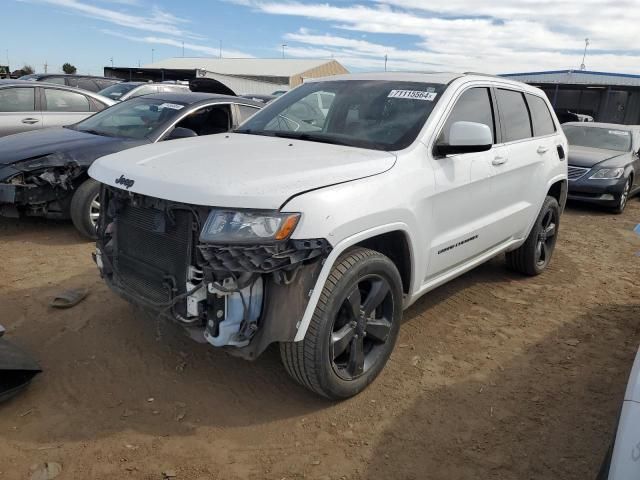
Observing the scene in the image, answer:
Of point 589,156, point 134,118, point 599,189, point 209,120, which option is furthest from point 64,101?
point 589,156

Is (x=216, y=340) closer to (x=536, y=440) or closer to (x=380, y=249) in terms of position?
(x=380, y=249)

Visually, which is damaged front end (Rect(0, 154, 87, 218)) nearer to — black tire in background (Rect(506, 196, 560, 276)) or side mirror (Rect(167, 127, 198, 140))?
side mirror (Rect(167, 127, 198, 140))

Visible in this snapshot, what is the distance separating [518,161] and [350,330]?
2345mm

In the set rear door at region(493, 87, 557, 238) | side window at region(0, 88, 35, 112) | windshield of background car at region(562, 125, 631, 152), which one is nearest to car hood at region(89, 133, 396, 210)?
rear door at region(493, 87, 557, 238)

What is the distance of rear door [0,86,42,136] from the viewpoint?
7.56 metres

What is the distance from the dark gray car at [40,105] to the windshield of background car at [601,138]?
353 inches

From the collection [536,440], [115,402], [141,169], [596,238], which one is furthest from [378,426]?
[596,238]

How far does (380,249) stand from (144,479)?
1.77 m

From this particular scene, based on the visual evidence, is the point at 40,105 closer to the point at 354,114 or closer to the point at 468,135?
the point at 354,114

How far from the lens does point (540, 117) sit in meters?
5.09

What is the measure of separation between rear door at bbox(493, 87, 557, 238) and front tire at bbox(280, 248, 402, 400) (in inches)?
60.3

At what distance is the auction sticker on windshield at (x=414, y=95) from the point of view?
12.0 feet

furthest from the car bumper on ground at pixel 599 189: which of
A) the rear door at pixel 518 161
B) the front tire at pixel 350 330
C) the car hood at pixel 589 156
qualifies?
the front tire at pixel 350 330

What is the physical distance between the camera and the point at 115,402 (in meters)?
2.99
